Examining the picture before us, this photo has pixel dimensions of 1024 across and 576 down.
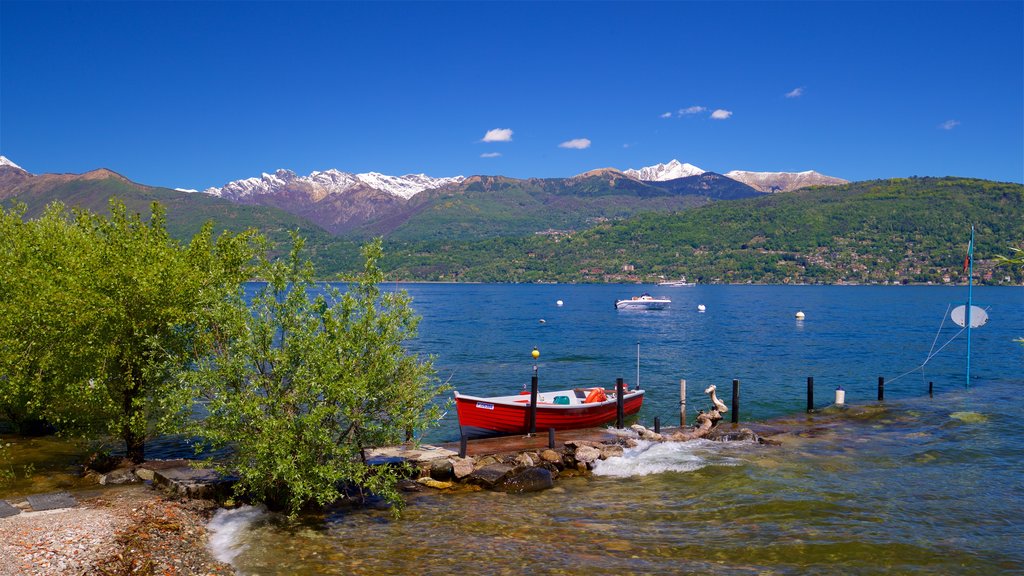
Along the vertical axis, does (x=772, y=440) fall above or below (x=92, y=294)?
below

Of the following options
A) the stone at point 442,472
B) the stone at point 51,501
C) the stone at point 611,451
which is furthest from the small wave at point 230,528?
the stone at point 611,451

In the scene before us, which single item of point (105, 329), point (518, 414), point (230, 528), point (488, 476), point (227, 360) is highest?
point (105, 329)

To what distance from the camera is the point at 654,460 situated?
25.5 meters

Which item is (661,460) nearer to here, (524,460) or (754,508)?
(754,508)

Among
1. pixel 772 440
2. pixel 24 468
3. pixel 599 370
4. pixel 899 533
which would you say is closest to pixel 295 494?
pixel 24 468

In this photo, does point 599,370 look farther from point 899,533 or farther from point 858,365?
point 899,533

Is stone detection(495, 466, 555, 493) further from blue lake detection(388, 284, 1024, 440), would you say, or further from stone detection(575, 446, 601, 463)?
blue lake detection(388, 284, 1024, 440)

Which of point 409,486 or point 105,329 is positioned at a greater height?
point 105,329

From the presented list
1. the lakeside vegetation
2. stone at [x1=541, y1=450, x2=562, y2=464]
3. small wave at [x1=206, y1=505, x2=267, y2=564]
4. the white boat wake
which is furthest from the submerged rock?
small wave at [x1=206, y1=505, x2=267, y2=564]

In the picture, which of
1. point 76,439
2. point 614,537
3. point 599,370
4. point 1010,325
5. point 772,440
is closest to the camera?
point 614,537

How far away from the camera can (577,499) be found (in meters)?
21.2

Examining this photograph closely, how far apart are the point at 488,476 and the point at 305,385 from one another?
8.21 m

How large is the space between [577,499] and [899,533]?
924 cm

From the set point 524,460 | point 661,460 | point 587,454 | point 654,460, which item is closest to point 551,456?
point 524,460
